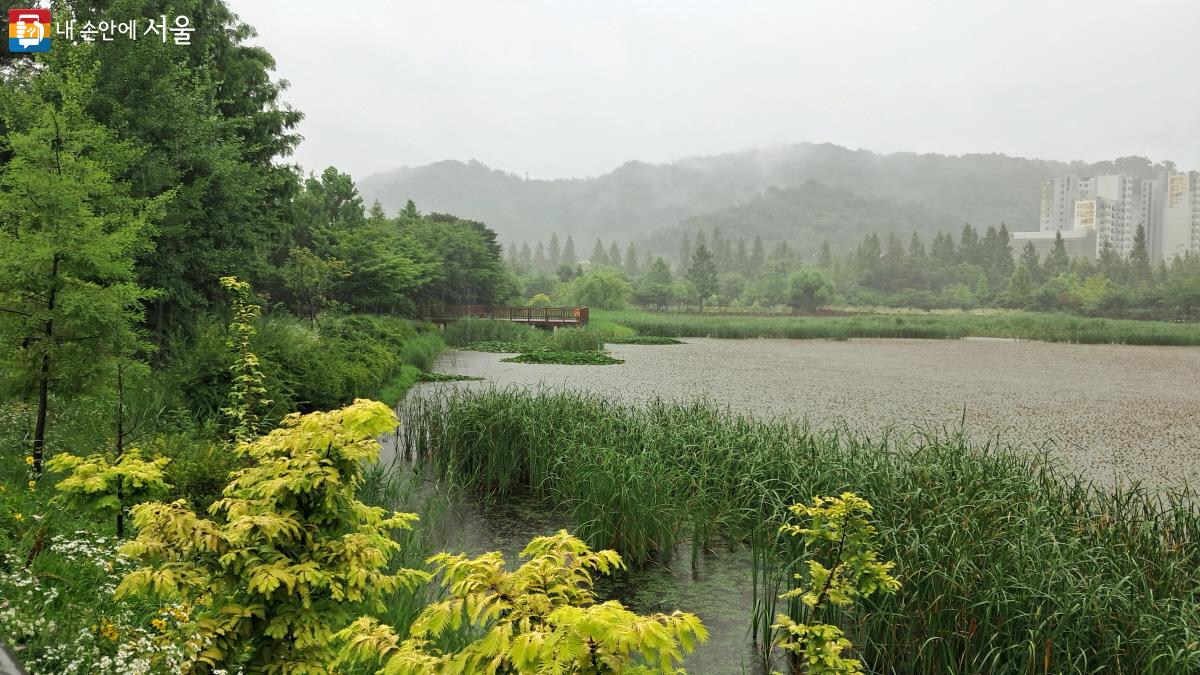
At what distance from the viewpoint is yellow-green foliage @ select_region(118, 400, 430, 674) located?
1.94 m

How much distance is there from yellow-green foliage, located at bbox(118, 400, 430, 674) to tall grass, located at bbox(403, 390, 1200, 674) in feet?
7.48

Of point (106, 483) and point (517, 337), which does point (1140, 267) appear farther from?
point (106, 483)

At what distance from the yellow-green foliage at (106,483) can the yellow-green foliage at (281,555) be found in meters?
0.86

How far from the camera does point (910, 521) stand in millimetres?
3992

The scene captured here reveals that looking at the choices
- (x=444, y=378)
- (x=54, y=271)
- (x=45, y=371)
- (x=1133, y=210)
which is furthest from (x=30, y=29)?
(x=1133, y=210)

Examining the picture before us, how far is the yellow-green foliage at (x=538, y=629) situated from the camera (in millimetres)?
1307

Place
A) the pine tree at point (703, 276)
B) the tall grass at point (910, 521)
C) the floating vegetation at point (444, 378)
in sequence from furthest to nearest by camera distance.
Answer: the pine tree at point (703, 276) → the floating vegetation at point (444, 378) → the tall grass at point (910, 521)

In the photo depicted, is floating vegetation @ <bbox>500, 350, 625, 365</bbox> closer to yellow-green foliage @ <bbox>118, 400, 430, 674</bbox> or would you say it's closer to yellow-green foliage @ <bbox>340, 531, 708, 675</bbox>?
yellow-green foliage @ <bbox>118, 400, 430, 674</bbox>

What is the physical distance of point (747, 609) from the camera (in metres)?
4.13

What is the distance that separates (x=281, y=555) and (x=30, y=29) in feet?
32.8

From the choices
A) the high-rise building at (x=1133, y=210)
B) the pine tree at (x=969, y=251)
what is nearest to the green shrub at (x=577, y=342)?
the pine tree at (x=969, y=251)

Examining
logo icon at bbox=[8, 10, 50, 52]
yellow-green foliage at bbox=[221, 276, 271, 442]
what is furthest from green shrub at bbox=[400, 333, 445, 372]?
yellow-green foliage at bbox=[221, 276, 271, 442]

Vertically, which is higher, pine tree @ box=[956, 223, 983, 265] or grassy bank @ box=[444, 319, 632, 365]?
pine tree @ box=[956, 223, 983, 265]

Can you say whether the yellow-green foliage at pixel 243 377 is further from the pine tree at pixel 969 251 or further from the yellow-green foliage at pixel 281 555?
the pine tree at pixel 969 251
